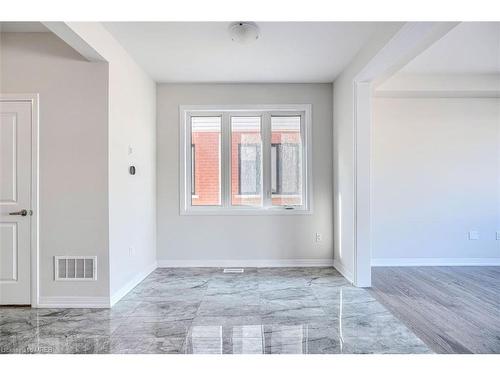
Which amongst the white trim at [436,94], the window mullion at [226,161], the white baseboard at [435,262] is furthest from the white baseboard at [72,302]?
the white trim at [436,94]

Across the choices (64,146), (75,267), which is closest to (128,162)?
(64,146)

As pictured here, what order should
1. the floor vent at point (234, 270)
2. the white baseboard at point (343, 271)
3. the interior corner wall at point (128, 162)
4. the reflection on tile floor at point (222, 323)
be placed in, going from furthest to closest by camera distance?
1. the floor vent at point (234, 270)
2. the white baseboard at point (343, 271)
3. the interior corner wall at point (128, 162)
4. the reflection on tile floor at point (222, 323)

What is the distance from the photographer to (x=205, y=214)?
15.5ft

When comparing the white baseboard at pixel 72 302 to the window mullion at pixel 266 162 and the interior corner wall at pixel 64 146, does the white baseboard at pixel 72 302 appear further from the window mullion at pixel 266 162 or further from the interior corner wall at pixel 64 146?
the window mullion at pixel 266 162

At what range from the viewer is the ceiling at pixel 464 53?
3223 millimetres

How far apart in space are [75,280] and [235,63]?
2.94m

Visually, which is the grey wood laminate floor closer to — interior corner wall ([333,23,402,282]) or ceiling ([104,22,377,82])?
interior corner wall ([333,23,402,282])

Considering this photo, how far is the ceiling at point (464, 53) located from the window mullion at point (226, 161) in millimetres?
2531

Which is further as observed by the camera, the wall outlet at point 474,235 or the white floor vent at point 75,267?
the wall outlet at point 474,235

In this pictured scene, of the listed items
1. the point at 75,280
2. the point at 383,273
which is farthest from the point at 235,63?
the point at 383,273

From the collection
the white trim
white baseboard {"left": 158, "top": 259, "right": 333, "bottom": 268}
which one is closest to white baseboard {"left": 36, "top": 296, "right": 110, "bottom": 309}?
white baseboard {"left": 158, "top": 259, "right": 333, "bottom": 268}

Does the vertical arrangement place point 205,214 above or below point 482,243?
above
